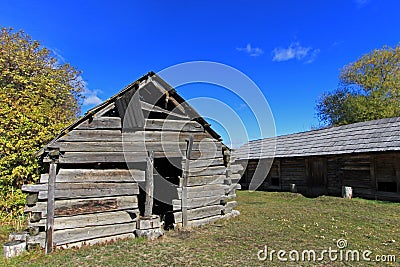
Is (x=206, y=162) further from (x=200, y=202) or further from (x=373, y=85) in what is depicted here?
(x=373, y=85)

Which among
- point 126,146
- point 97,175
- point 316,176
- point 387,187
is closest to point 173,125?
point 126,146

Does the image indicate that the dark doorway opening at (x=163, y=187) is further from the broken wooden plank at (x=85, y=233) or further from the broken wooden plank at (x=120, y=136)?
the broken wooden plank at (x=85, y=233)

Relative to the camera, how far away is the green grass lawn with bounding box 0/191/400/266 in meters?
6.23

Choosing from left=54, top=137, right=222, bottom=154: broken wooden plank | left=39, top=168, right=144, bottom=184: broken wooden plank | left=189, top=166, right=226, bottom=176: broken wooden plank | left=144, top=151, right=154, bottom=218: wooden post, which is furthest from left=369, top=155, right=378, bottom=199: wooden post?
left=39, top=168, right=144, bottom=184: broken wooden plank

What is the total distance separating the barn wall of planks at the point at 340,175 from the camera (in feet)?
49.8

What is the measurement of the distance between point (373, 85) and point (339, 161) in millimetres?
24563

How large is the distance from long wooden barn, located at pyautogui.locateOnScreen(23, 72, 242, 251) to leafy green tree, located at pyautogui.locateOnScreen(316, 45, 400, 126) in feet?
109

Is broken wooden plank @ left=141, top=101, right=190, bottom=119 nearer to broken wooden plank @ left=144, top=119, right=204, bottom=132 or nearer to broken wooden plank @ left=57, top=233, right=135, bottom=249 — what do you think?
broken wooden plank @ left=144, top=119, right=204, bottom=132

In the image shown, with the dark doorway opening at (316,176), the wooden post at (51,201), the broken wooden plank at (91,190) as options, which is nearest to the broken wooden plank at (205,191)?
the broken wooden plank at (91,190)

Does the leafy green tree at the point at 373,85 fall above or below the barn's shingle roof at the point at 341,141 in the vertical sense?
above

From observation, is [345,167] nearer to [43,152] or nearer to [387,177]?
[387,177]

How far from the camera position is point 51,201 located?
6977 mm

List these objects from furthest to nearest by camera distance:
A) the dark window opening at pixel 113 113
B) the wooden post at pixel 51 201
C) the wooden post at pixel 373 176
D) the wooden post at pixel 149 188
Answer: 1. the wooden post at pixel 373 176
2. the dark window opening at pixel 113 113
3. the wooden post at pixel 149 188
4. the wooden post at pixel 51 201

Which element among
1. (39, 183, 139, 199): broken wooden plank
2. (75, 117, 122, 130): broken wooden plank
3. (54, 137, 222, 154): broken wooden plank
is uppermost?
(75, 117, 122, 130): broken wooden plank
